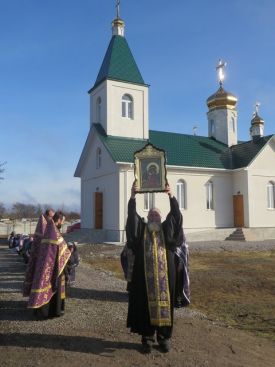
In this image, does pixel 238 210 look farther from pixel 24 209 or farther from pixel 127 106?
pixel 24 209

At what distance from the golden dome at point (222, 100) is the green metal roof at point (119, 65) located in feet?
21.7

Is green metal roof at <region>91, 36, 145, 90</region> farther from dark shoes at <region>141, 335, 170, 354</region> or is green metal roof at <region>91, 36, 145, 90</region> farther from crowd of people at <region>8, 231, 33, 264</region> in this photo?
dark shoes at <region>141, 335, 170, 354</region>

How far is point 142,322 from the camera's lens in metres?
4.61

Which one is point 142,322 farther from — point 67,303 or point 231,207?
point 231,207

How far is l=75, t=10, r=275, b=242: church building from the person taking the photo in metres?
21.1

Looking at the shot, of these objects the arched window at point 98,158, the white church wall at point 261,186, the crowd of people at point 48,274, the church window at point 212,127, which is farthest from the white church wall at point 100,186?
the crowd of people at point 48,274

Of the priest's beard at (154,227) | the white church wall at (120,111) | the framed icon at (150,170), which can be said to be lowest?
the priest's beard at (154,227)

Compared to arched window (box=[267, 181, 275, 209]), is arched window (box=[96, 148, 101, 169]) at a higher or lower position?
higher

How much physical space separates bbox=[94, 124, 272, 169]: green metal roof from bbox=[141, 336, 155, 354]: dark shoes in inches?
612

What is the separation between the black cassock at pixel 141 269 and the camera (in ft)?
15.2

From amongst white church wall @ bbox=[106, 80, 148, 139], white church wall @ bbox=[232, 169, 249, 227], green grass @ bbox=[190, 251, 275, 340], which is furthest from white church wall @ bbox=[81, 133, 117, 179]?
green grass @ bbox=[190, 251, 275, 340]

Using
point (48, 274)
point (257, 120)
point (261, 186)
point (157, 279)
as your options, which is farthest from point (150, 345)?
point (257, 120)

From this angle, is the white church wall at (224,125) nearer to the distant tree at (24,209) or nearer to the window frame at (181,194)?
the window frame at (181,194)

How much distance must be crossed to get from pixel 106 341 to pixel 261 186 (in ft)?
64.0
